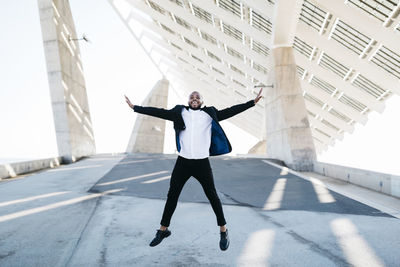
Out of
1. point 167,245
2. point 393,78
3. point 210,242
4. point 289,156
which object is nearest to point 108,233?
point 167,245

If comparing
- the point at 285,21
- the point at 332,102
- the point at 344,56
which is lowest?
the point at 332,102

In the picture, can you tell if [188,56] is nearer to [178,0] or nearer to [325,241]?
[178,0]

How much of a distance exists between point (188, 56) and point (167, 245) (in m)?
26.9

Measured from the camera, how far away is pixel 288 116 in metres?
11.0

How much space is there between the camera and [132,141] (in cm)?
2472

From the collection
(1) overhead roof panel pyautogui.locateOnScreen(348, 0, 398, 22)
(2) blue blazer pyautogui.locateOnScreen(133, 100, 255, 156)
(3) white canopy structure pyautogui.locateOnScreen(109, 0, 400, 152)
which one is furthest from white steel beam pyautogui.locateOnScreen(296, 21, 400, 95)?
(2) blue blazer pyautogui.locateOnScreen(133, 100, 255, 156)

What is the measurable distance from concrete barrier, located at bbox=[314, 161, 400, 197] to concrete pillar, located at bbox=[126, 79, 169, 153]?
17530 millimetres

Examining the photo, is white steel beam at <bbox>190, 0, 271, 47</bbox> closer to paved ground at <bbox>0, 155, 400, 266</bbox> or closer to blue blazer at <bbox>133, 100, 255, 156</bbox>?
paved ground at <bbox>0, 155, 400, 266</bbox>

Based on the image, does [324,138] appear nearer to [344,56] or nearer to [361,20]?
[344,56]

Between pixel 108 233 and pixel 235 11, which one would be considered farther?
pixel 235 11

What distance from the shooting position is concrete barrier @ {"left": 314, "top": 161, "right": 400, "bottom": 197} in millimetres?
5707

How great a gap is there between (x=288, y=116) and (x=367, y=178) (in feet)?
15.3

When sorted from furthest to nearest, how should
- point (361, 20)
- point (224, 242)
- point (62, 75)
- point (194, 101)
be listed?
point (361, 20)
point (62, 75)
point (194, 101)
point (224, 242)

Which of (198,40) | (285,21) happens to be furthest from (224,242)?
(198,40)
